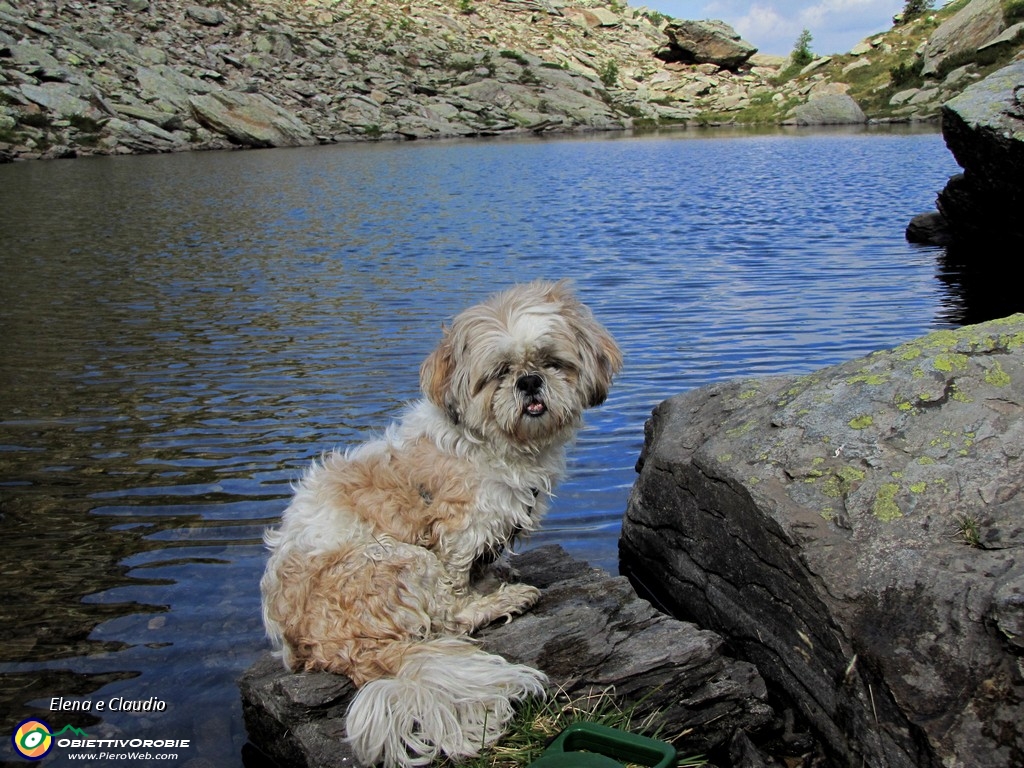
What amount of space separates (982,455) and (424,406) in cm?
293

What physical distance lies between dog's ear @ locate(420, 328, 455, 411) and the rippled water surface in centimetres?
205

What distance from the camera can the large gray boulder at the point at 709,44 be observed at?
119 m

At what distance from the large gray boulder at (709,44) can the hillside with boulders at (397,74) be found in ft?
0.88

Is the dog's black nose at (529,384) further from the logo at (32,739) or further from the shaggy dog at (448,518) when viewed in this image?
the logo at (32,739)

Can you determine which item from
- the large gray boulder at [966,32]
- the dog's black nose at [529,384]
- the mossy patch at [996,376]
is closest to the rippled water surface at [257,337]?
the dog's black nose at [529,384]

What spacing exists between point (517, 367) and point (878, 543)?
1.96 meters

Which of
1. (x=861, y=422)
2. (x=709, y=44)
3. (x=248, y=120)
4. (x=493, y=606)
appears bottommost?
(x=493, y=606)

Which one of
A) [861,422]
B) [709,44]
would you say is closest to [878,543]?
[861,422]

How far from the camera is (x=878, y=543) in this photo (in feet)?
14.0

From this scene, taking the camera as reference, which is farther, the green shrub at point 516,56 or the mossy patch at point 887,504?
the green shrub at point 516,56

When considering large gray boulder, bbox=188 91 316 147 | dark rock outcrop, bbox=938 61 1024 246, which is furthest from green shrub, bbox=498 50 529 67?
dark rock outcrop, bbox=938 61 1024 246

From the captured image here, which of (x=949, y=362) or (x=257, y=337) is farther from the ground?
(x=949, y=362)

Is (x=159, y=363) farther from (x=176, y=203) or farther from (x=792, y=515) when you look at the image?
(x=176, y=203)

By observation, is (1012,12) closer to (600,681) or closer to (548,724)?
(600,681)
